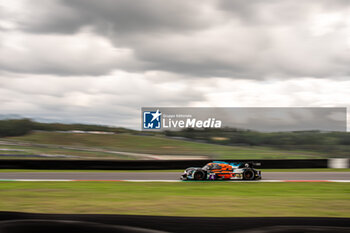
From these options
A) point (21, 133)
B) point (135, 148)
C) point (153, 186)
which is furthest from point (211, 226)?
point (21, 133)

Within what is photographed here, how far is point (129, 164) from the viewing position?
16.4m

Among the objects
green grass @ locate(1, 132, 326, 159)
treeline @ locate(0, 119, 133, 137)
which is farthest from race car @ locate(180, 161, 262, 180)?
treeline @ locate(0, 119, 133, 137)

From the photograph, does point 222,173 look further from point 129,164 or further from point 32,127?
point 32,127

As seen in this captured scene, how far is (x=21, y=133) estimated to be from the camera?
1919 centimetres

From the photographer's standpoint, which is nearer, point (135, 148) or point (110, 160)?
point (110, 160)

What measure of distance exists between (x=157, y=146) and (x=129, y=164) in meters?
2.11

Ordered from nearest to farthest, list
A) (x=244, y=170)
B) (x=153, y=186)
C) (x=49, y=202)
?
(x=49, y=202)
(x=153, y=186)
(x=244, y=170)

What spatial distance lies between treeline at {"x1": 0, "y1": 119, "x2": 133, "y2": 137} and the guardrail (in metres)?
2.83

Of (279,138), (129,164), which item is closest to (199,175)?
(129,164)

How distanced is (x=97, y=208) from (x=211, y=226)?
304cm

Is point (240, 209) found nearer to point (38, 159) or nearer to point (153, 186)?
point (153, 186)

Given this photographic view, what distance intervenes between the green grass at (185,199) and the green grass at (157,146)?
19.2 ft

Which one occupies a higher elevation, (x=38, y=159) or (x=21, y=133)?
(x=21, y=133)

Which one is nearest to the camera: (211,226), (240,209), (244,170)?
(211,226)
